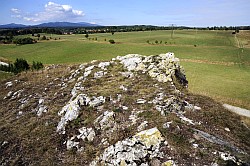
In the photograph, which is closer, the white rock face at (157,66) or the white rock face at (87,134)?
the white rock face at (87,134)

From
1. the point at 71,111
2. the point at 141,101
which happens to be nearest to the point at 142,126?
the point at 141,101

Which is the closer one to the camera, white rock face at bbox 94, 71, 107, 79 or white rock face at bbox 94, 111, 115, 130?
white rock face at bbox 94, 111, 115, 130

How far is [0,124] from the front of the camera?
19.7 metres

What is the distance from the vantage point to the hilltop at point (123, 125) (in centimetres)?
1261

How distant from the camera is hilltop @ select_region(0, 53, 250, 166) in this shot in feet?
41.4

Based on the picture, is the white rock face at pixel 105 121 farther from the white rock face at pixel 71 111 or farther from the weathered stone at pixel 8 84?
the weathered stone at pixel 8 84

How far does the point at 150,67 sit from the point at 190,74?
28.7 metres

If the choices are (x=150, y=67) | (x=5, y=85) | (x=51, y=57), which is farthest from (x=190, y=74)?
(x=51, y=57)

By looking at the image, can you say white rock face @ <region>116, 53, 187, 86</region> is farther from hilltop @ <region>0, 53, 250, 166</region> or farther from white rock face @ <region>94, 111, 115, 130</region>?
white rock face @ <region>94, 111, 115, 130</region>

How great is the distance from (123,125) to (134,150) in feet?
9.01

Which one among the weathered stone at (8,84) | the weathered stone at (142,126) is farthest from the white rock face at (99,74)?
the weathered stone at (8,84)

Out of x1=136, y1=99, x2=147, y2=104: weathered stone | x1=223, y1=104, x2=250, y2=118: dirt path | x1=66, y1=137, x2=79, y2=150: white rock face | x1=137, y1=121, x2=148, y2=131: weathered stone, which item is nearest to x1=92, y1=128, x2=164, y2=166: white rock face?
x1=137, y1=121, x2=148, y2=131: weathered stone

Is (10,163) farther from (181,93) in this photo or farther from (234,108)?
(234,108)

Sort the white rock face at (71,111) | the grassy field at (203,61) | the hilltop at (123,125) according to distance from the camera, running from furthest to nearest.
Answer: the grassy field at (203,61) < the white rock face at (71,111) < the hilltop at (123,125)
